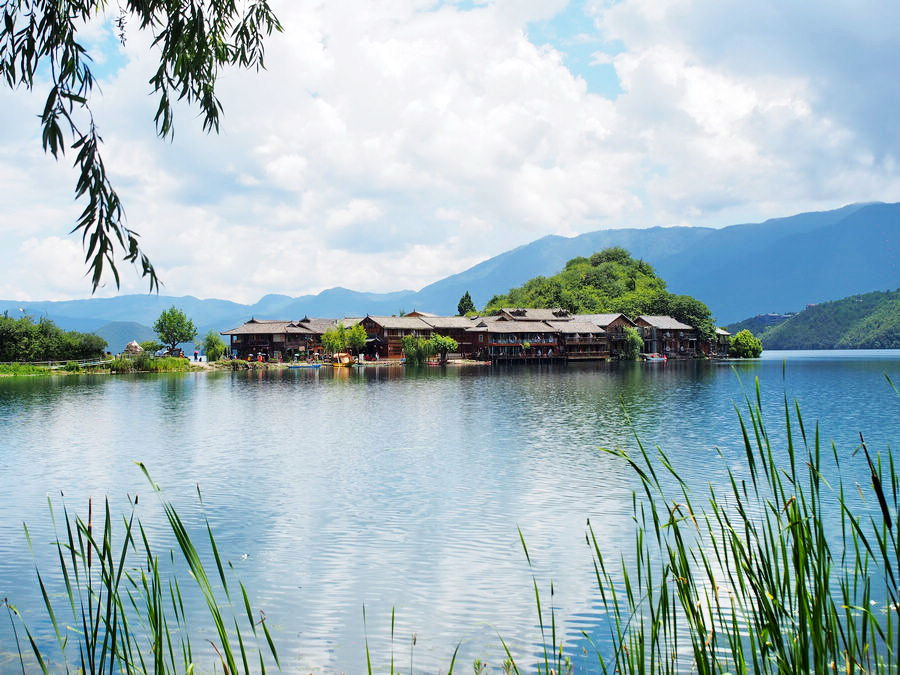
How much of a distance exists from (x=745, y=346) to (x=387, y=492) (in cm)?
10227

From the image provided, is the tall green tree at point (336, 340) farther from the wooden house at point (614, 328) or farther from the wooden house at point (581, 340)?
the wooden house at point (614, 328)

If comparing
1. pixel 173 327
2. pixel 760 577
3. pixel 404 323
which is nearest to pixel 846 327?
pixel 404 323

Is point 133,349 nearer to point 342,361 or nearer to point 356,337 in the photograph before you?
point 342,361

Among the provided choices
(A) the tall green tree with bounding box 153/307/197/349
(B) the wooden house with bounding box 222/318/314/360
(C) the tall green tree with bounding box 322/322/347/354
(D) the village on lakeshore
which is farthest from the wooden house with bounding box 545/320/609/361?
(A) the tall green tree with bounding box 153/307/197/349

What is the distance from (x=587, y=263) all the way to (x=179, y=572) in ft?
493

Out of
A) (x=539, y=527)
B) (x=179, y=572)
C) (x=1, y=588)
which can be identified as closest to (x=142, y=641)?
(x=179, y=572)

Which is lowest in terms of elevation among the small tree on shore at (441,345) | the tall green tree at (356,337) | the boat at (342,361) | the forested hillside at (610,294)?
the boat at (342,361)

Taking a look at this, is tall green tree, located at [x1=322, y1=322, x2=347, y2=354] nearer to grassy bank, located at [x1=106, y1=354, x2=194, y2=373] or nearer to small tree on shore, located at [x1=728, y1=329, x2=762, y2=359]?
grassy bank, located at [x1=106, y1=354, x2=194, y2=373]

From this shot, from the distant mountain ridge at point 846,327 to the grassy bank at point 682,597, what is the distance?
140m

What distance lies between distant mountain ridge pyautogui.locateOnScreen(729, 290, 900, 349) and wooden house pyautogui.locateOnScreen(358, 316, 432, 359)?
9107cm

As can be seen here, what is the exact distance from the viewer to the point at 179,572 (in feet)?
32.9

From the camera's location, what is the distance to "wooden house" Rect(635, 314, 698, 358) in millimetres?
102312

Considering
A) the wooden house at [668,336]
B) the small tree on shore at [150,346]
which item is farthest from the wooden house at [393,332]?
the wooden house at [668,336]

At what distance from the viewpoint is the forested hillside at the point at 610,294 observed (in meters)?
109
